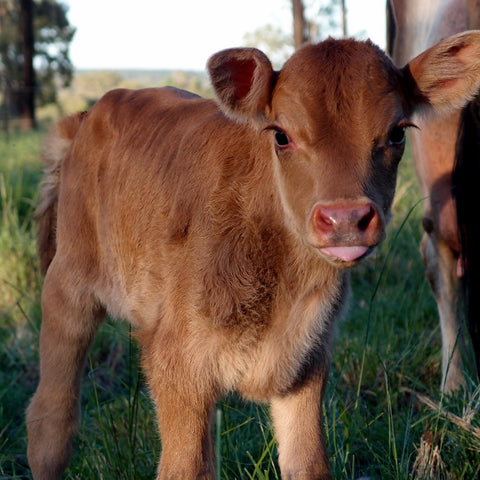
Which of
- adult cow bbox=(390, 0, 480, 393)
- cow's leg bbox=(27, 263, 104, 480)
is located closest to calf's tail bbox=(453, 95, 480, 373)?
adult cow bbox=(390, 0, 480, 393)

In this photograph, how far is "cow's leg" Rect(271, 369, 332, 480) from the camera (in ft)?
9.14

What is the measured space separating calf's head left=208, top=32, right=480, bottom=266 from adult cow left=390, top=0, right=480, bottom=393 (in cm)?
72

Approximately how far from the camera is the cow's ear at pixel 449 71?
263 centimetres

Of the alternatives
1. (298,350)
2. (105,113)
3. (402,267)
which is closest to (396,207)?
(402,267)

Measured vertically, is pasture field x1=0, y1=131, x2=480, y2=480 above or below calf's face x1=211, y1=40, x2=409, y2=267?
below

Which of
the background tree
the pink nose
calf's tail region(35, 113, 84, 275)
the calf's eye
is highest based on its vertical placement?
the calf's eye

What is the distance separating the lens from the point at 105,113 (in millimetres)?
3523

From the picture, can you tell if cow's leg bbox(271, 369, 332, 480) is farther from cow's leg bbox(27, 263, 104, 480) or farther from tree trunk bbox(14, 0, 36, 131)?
tree trunk bbox(14, 0, 36, 131)

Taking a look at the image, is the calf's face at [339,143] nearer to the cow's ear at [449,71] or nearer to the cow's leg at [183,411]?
the cow's ear at [449,71]

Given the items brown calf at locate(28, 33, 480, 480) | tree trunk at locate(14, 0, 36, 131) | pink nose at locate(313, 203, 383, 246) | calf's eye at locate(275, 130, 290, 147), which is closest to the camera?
pink nose at locate(313, 203, 383, 246)

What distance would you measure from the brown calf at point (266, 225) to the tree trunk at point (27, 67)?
88.5 feet

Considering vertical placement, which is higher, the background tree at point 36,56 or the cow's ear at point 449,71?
the cow's ear at point 449,71

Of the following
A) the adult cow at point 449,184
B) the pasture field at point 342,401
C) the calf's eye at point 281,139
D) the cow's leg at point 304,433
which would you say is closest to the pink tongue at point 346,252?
Result: the calf's eye at point 281,139

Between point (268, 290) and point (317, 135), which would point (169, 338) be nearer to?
point (268, 290)
